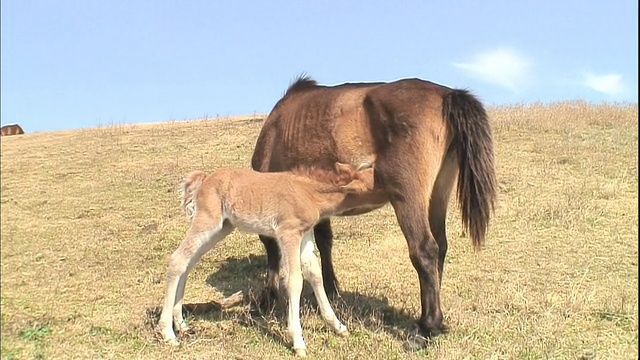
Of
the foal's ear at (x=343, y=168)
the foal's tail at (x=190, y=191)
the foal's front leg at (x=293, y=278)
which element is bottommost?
the foal's front leg at (x=293, y=278)

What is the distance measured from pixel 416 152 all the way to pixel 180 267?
83.3 inches

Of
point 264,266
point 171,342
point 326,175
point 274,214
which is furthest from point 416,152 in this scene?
point 264,266

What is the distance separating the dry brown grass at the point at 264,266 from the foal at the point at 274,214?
9.4 inches

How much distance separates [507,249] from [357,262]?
1864mm

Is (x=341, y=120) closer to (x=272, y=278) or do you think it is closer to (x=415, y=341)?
(x=272, y=278)

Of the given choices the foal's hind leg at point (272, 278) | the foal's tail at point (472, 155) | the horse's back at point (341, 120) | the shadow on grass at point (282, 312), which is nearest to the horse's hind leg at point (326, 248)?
the shadow on grass at point (282, 312)

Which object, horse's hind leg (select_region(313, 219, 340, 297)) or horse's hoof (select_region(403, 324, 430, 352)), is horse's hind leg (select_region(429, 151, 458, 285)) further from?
horse's hind leg (select_region(313, 219, 340, 297))

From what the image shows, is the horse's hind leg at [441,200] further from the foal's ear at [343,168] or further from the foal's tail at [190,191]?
the foal's tail at [190,191]

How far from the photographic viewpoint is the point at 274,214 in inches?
192

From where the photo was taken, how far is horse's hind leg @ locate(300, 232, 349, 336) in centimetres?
503

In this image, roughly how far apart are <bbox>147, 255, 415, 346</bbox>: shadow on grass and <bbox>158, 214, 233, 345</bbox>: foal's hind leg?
0.55 ft

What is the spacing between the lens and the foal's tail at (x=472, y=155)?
508cm

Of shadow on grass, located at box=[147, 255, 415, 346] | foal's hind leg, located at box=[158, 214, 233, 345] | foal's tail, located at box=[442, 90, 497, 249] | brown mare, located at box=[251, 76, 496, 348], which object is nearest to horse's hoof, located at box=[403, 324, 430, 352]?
brown mare, located at box=[251, 76, 496, 348]

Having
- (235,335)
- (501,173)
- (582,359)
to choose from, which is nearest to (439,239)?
(582,359)
